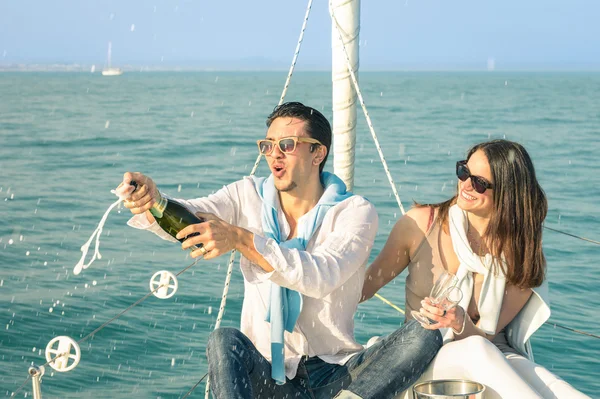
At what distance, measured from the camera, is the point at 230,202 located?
3.69 m

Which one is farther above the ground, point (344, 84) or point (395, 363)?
point (344, 84)

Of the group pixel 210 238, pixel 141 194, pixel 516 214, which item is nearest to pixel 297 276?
pixel 210 238

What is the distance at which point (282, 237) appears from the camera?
3.59 meters

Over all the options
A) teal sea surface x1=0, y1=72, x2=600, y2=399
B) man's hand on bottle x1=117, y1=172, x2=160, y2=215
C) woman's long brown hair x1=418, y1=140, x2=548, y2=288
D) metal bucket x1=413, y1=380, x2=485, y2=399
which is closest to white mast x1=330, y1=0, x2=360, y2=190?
woman's long brown hair x1=418, y1=140, x2=548, y2=288

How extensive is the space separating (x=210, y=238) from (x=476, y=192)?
113 cm

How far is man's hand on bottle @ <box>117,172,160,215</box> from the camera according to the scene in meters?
3.10

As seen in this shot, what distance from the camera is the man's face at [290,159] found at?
3537 millimetres

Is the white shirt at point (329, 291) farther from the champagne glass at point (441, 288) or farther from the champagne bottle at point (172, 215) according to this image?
the champagne glass at point (441, 288)

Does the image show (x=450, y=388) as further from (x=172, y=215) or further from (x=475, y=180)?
(x=172, y=215)

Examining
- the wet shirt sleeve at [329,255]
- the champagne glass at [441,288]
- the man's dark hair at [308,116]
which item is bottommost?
the champagne glass at [441,288]

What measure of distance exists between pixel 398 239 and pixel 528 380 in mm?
773

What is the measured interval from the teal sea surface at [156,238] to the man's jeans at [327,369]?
15.5 ft

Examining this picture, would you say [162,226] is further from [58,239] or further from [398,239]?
[58,239]

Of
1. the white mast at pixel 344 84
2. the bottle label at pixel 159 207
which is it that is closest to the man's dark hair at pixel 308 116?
the bottle label at pixel 159 207
